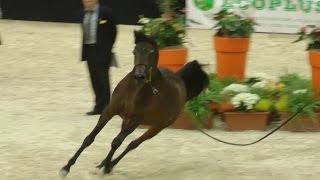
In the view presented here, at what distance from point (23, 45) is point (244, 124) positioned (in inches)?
284

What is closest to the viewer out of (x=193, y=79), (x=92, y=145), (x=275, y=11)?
(x=193, y=79)

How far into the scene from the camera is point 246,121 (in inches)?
304

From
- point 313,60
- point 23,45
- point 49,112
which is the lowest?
point 23,45

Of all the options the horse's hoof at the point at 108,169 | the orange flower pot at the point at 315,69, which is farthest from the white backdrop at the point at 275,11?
the horse's hoof at the point at 108,169

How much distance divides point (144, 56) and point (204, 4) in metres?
10.3

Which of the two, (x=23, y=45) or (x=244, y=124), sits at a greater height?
(x=244, y=124)

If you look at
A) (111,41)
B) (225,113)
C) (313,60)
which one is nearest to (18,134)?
→ (111,41)

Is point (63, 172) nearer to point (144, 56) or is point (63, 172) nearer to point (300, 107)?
point (144, 56)

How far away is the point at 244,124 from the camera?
7.73 metres

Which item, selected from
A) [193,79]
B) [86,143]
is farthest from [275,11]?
[86,143]

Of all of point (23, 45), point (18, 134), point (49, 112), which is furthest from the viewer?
point (23, 45)

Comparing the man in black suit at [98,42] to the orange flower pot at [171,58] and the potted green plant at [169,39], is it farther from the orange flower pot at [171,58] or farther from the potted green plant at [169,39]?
the orange flower pot at [171,58]

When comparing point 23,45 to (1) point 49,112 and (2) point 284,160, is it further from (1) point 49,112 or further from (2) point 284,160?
(2) point 284,160

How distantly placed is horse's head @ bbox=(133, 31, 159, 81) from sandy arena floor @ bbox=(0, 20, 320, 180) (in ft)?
3.70
